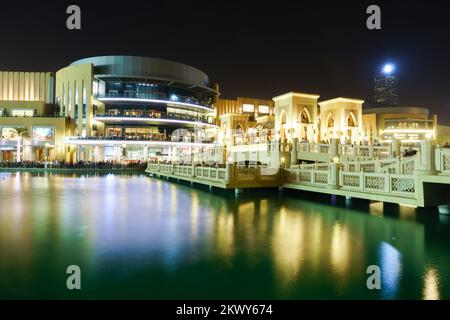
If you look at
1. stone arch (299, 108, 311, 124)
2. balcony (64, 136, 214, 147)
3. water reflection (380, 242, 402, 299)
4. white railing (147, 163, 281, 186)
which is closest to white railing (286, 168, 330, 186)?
white railing (147, 163, 281, 186)

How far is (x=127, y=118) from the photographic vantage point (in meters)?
59.8

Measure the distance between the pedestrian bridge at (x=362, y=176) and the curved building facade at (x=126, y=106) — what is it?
3610 cm

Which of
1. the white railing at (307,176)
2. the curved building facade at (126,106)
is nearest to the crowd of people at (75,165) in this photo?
the curved building facade at (126,106)

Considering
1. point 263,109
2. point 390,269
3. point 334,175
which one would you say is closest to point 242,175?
point 334,175

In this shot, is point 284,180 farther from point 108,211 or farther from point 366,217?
point 108,211

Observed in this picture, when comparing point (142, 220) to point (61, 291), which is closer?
point (61, 291)

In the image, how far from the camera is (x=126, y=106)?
62969 millimetres

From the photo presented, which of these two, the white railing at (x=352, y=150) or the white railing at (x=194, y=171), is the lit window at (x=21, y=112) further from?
the white railing at (x=352, y=150)


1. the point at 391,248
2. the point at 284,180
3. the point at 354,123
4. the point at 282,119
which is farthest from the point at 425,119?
the point at 391,248

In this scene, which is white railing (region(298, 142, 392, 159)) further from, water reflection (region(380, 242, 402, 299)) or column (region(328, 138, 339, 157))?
water reflection (region(380, 242, 402, 299))

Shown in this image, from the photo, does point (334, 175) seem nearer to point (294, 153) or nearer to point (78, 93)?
point (294, 153)

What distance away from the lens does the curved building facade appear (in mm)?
58812

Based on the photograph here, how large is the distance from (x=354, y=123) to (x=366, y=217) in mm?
30650

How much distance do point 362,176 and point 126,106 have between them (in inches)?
2170
